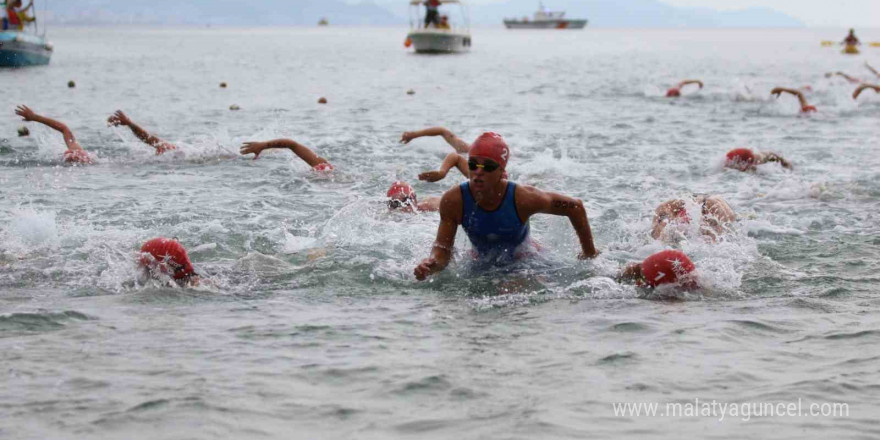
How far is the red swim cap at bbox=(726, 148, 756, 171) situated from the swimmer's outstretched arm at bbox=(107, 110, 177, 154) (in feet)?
31.2

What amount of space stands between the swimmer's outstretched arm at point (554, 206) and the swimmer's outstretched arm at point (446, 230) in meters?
0.54

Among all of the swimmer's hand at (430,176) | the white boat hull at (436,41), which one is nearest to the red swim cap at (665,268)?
the swimmer's hand at (430,176)

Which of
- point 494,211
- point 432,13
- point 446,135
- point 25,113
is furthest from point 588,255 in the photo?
point 432,13

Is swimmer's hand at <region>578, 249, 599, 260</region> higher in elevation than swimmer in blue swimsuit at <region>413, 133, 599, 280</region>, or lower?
lower

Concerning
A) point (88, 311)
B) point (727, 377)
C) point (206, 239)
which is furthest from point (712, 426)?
point (206, 239)

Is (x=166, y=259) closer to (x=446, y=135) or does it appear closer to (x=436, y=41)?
(x=446, y=135)

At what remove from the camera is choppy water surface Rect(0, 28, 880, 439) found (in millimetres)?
5559

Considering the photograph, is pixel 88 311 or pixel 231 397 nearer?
pixel 231 397

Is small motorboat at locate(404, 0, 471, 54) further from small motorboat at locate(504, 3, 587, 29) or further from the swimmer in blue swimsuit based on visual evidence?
small motorboat at locate(504, 3, 587, 29)

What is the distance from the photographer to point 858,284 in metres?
8.45

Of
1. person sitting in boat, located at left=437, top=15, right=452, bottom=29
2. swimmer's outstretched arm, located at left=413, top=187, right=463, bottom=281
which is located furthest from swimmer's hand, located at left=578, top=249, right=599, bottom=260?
person sitting in boat, located at left=437, top=15, right=452, bottom=29

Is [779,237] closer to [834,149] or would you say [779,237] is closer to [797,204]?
[797,204]

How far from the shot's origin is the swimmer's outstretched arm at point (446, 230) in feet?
26.1

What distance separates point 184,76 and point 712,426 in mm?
39183
